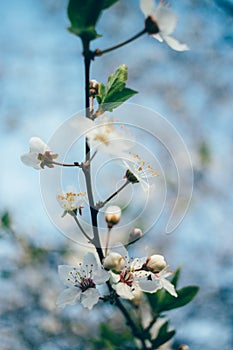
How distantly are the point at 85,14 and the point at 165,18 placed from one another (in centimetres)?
16

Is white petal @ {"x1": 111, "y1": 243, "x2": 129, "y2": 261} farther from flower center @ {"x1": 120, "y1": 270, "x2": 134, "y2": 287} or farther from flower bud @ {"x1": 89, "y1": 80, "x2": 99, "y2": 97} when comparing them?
flower bud @ {"x1": 89, "y1": 80, "x2": 99, "y2": 97}

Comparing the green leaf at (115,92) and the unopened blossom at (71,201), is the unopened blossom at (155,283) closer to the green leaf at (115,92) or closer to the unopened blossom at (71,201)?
the unopened blossom at (71,201)

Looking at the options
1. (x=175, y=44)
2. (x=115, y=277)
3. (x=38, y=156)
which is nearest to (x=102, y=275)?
(x=115, y=277)

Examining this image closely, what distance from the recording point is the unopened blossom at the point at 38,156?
101cm

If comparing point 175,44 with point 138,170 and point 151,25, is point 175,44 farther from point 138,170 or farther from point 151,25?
point 138,170

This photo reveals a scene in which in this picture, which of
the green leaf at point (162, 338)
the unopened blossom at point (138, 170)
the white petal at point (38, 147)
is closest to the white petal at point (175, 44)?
the unopened blossom at point (138, 170)

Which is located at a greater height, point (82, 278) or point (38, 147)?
point (38, 147)

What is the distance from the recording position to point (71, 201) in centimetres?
104

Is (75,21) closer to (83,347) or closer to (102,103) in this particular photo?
(102,103)

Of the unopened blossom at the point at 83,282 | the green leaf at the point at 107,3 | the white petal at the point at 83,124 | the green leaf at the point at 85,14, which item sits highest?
the green leaf at the point at 107,3

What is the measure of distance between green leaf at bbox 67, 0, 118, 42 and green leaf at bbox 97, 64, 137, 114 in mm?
166

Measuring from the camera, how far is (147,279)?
41.7 inches

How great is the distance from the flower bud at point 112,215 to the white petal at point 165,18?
370 mm

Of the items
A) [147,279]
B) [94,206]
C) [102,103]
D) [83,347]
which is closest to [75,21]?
[102,103]
